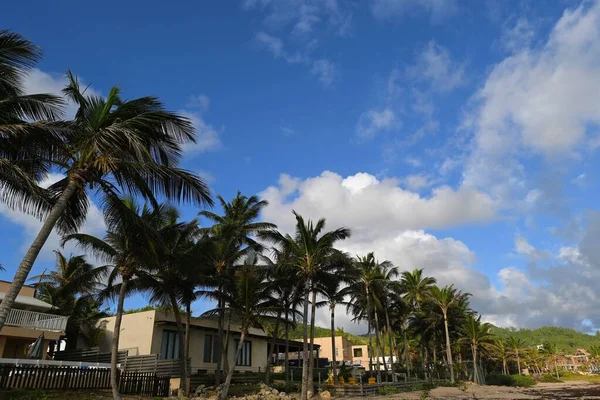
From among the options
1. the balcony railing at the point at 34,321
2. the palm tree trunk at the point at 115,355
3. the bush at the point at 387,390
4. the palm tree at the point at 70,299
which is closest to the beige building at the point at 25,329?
the balcony railing at the point at 34,321

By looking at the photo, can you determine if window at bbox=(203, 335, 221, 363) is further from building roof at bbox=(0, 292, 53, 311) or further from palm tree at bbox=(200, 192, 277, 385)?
building roof at bbox=(0, 292, 53, 311)

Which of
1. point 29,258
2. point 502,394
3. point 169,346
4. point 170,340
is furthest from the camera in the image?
point 502,394

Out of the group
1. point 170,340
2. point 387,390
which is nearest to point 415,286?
point 387,390

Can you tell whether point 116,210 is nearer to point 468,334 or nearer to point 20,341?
point 20,341

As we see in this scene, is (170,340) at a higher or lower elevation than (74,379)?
higher

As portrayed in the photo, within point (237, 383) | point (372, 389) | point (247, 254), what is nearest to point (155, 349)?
point (237, 383)

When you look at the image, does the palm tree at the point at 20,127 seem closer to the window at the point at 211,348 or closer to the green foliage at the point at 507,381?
the window at the point at 211,348

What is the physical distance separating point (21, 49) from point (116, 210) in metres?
4.49

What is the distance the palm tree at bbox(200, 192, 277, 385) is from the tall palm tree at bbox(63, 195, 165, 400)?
20.7 feet

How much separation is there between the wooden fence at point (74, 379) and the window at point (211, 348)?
10270 millimetres

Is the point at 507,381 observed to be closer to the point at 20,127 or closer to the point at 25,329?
the point at 25,329

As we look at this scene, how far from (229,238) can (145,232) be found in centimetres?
1638

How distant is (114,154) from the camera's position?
34.8 feet

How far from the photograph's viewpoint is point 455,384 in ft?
140
